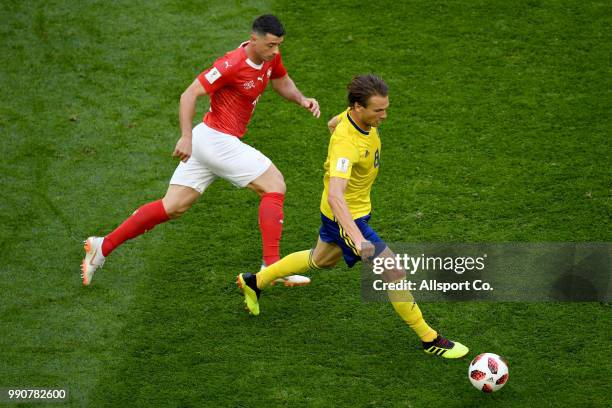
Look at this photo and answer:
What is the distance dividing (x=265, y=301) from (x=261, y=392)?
1113mm

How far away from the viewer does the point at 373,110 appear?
19.2 ft

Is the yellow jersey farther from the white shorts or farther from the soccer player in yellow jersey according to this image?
the white shorts

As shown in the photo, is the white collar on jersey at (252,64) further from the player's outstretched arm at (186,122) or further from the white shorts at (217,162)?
the white shorts at (217,162)

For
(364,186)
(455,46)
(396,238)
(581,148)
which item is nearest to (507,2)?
(455,46)

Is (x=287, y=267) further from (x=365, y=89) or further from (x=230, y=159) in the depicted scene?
(x=365, y=89)

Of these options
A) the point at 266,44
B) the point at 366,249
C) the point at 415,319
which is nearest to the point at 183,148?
the point at 266,44

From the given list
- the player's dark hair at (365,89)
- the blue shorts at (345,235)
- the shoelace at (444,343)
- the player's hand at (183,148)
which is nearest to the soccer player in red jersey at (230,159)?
the player's hand at (183,148)

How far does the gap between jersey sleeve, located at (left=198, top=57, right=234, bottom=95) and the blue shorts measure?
1320 millimetres

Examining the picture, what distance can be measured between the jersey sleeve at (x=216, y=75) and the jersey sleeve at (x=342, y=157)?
122 centimetres

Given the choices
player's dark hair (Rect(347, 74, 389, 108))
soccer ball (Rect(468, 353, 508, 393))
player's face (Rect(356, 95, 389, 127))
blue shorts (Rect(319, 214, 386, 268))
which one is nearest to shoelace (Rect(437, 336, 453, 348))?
soccer ball (Rect(468, 353, 508, 393))

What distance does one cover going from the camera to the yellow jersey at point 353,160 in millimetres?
5824

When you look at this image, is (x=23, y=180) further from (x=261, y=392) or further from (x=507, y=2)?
(x=507, y=2)

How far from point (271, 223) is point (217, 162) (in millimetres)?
614

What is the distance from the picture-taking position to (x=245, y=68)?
6.78 m
